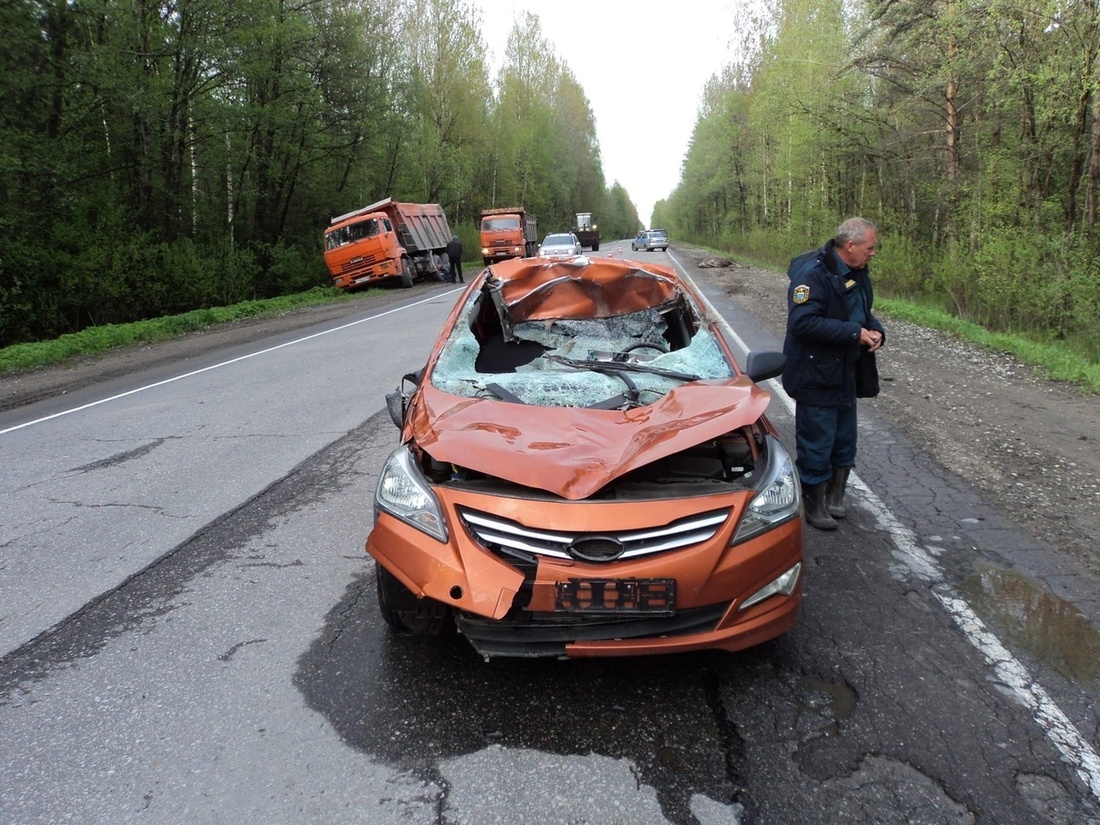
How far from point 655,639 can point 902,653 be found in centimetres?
121

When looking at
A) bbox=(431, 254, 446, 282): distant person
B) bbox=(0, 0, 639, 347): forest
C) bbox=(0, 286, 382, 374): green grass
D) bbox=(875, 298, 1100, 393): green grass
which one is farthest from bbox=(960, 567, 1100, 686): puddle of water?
bbox=(431, 254, 446, 282): distant person

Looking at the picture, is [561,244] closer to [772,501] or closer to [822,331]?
[822,331]

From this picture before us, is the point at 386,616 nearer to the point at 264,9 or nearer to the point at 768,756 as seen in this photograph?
the point at 768,756

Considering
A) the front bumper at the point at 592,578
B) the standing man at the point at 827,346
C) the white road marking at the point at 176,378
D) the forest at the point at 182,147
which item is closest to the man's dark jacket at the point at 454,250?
the forest at the point at 182,147

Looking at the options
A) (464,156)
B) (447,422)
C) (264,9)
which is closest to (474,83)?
(464,156)

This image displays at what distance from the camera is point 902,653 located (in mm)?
3051

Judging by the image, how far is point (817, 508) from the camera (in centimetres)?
448

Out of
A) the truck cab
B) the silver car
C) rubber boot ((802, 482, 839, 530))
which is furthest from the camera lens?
the silver car

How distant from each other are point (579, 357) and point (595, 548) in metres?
2.06

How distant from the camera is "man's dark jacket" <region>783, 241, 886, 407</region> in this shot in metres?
4.17

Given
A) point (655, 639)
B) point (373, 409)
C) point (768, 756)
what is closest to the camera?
point (768, 756)

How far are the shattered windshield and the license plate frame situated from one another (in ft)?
3.75

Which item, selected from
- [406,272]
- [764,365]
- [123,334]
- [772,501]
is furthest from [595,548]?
[406,272]

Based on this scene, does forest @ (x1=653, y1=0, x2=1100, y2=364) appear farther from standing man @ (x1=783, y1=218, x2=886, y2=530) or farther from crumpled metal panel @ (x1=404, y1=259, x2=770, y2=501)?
crumpled metal panel @ (x1=404, y1=259, x2=770, y2=501)
